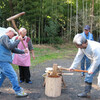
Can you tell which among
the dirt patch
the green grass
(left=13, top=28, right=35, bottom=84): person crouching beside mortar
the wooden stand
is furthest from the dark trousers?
the green grass

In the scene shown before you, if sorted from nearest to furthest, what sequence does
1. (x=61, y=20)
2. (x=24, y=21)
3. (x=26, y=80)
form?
(x=26, y=80), (x=24, y=21), (x=61, y=20)

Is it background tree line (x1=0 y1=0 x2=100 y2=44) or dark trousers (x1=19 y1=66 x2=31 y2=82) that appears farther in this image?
background tree line (x1=0 y1=0 x2=100 y2=44)

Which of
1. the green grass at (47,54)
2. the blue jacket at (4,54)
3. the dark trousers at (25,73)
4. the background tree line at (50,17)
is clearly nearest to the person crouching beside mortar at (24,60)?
the dark trousers at (25,73)

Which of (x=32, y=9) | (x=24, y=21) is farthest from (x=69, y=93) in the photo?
(x=24, y=21)

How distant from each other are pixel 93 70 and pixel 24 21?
1676 cm

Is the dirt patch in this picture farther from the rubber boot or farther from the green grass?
the green grass

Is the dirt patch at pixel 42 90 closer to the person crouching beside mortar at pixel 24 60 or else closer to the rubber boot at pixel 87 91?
the rubber boot at pixel 87 91

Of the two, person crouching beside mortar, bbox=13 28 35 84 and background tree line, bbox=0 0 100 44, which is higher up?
background tree line, bbox=0 0 100 44

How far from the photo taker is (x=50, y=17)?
20.1 meters

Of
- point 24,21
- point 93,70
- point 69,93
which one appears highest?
point 24,21

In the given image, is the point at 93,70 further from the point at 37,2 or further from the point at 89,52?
the point at 37,2

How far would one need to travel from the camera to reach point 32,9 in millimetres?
17344

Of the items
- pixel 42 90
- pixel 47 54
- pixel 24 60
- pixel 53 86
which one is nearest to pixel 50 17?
pixel 47 54

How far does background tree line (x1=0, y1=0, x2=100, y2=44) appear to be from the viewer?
1752cm
